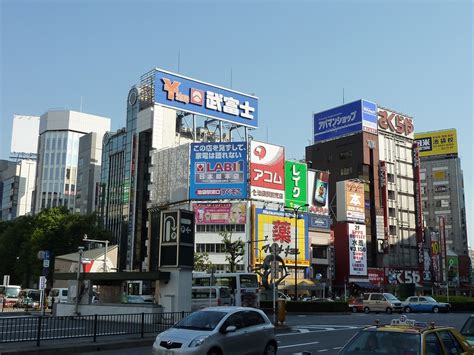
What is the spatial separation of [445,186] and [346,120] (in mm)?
48378

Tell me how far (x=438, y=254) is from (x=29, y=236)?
73781 millimetres

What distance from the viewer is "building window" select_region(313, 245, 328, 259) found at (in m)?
84.6

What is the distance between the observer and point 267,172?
79.1 metres

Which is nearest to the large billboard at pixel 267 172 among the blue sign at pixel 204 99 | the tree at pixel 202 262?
the blue sign at pixel 204 99

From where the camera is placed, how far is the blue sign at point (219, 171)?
76875 millimetres

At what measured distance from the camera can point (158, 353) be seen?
488 inches

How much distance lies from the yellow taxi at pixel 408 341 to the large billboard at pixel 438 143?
13466 cm

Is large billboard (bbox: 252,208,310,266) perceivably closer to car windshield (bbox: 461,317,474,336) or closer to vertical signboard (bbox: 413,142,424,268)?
vertical signboard (bbox: 413,142,424,268)

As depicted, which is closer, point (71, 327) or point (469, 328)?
point (469, 328)

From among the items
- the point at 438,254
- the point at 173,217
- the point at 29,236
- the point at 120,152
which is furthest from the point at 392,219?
the point at 173,217

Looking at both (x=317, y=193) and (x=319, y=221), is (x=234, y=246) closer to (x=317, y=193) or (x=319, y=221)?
(x=319, y=221)

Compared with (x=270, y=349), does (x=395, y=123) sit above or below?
above

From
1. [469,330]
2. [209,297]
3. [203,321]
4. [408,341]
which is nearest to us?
[408,341]

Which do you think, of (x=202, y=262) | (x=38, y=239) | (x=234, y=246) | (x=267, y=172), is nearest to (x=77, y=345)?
(x=234, y=246)
